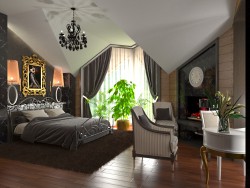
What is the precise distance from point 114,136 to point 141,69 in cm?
260

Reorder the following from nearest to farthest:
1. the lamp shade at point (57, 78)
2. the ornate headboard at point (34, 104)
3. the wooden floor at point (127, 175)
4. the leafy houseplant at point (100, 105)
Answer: the wooden floor at point (127, 175)
the ornate headboard at point (34, 104)
the lamp shade at point (57, 78)
the leafy houseplant at point (100, 105)

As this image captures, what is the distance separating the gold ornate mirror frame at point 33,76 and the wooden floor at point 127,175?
A: 2613 millimetres

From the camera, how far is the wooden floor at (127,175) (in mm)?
2785

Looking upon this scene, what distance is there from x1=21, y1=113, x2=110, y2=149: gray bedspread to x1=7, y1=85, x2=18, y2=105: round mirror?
0.99m

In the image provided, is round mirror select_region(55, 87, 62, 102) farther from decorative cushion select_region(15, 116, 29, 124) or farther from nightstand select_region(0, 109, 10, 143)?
nightstand select_region(0, 109, 10, 143)

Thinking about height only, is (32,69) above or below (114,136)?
above

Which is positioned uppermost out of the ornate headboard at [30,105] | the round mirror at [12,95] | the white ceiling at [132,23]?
the white ceiling at [132,23]

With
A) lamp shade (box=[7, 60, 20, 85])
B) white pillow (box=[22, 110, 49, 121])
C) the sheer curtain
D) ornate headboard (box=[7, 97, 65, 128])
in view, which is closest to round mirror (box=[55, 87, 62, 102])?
ornate headboard (box=[7, 97, 65, 128])

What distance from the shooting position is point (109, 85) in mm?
7324

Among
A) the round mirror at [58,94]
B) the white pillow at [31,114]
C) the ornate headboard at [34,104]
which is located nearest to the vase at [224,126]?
the white pillow at [31,114]

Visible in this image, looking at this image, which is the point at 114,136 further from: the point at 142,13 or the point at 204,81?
the point at 142,13

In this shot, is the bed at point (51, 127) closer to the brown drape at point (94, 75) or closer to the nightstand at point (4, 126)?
the nightstand at point (4, 126)

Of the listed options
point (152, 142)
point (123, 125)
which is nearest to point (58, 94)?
point (123, 125)

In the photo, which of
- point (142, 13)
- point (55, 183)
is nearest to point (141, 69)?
point (142, 13)
